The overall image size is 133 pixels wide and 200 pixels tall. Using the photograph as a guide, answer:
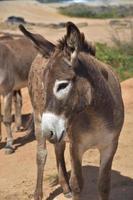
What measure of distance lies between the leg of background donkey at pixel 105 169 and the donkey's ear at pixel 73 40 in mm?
1319

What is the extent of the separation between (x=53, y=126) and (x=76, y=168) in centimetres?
131

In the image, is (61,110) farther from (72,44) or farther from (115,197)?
(115,197)

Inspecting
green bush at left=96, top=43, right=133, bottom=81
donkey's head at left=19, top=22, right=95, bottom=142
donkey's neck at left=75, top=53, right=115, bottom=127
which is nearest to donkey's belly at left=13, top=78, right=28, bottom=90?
green bush at left=96, top=43, right=133, bottom=81

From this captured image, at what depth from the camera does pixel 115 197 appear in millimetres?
6137

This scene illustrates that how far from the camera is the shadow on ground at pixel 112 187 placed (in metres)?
6.18

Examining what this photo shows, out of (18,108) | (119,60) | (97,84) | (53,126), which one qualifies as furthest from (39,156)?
(119,60)

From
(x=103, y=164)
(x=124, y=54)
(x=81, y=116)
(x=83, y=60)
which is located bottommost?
(x=124, y=54)

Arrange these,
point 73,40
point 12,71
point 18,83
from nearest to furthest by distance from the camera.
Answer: point 73,40 < point 12,71 < point 18,83

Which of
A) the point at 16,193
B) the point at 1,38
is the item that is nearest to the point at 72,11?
the point at 1,38

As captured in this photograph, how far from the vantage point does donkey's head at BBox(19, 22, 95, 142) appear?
4.14 metres

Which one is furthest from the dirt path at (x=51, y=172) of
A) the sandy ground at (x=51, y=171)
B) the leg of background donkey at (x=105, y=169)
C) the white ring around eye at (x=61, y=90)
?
the white ring around eye at (x=61, y=90)

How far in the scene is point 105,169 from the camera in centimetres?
530

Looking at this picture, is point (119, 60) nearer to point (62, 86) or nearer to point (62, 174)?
point (62, 174)

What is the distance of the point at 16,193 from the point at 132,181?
1.46 metres
